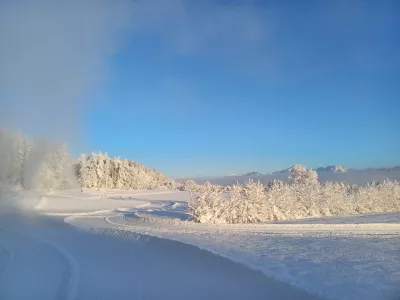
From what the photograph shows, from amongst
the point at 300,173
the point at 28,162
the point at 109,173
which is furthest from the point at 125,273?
the point at 109,173

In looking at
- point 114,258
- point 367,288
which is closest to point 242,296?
point 367,288

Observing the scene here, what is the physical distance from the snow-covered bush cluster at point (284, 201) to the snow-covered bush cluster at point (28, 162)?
24930 mm

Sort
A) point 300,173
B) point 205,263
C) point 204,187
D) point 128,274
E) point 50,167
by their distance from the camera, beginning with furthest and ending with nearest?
point 50,167
point 300,173
point 204,187
point 205,263
point 128,274

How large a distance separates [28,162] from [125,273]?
3417 centimetres

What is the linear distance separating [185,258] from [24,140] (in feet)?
119

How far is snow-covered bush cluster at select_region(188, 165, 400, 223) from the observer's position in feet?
56.1

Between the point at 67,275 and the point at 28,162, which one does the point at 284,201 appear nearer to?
the point at 67,275

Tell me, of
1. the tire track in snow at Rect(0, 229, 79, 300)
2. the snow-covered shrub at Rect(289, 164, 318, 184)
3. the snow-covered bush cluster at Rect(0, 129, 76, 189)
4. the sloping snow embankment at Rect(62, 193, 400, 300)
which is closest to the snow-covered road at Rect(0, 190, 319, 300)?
the tire track in snow at Rect(0, 229, 79, 300)

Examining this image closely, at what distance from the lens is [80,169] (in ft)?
159

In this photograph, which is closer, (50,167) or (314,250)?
(314,250)

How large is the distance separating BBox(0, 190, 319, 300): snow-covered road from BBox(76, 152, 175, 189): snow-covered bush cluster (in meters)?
36.5

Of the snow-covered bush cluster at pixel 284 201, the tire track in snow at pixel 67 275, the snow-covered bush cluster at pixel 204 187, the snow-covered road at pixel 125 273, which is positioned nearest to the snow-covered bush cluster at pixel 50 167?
the snow-covered bush cluster at pixel 204 187

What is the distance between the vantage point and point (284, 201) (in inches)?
739

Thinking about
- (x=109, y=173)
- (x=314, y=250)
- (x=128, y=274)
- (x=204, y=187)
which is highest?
(x=109, y=173)
